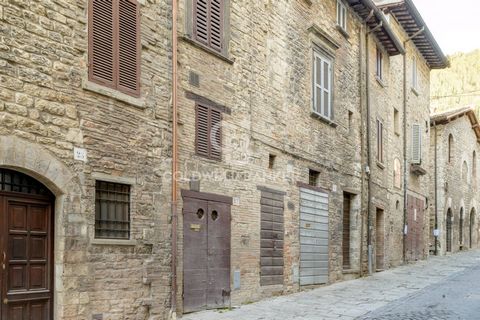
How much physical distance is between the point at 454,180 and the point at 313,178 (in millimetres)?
19242

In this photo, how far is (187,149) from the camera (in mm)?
10234

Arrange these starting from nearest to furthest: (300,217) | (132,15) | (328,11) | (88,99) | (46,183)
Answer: (46,183)
(88,99)
(132,15)
(300,217)
(328,11)

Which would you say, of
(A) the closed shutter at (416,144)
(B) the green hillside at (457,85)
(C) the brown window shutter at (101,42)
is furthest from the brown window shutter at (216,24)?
(B) the green hillside at (457,85)

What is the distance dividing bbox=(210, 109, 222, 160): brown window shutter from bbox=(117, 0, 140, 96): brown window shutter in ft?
7.11

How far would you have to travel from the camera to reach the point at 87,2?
8227 millimetres

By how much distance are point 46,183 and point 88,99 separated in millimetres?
1244

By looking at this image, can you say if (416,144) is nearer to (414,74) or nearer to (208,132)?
(414,74)

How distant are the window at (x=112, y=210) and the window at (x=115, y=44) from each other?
4.46 ft

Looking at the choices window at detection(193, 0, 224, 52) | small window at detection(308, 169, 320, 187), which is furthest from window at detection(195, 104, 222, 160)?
small window at detection(308, 169, 320, 187)

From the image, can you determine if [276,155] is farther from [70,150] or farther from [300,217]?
[70,150]

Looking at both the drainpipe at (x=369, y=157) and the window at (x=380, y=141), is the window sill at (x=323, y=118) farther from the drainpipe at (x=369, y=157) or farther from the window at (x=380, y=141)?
the window at (x=380, y=141)

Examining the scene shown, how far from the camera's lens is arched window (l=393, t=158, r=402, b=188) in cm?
→ 2203

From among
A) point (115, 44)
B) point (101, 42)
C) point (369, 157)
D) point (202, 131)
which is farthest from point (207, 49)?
point (369, 157)

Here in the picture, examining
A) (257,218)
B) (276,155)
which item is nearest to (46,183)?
(257,218)
